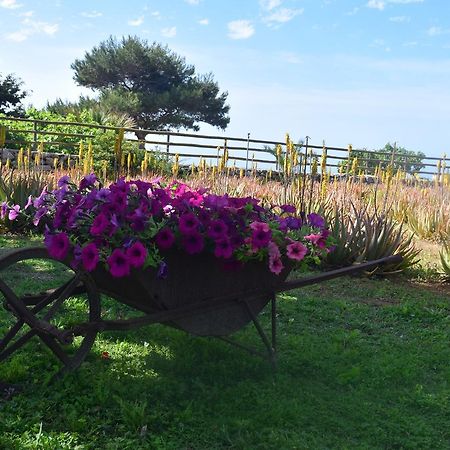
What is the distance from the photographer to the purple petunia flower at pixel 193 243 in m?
2.93

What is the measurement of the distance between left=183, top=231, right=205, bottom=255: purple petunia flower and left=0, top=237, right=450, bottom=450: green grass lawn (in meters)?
0.74

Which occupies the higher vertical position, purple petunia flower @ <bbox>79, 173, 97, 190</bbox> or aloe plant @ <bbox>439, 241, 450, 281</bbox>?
purple petunia flower @ <bbox>79, 173, 97, 190</bbox>

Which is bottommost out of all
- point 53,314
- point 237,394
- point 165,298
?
point 237,394

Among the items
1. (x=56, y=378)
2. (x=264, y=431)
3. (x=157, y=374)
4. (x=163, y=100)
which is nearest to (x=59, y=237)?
(x=56, y=378)

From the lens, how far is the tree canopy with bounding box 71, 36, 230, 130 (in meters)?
32.3

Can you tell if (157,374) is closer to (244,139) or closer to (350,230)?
(350,230)

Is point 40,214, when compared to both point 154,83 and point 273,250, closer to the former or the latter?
point 273,250

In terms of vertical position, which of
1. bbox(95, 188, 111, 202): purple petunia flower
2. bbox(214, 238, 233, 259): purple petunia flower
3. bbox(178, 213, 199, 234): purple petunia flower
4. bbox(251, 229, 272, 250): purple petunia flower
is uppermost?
bbox(95, 188, 111, 202): purple petunia flower

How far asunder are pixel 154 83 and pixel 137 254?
1270 inches

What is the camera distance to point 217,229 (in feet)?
10.1

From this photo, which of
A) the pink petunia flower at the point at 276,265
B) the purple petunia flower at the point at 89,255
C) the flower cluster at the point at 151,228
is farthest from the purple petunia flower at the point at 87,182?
the pink petunia flower at the point at 276,265

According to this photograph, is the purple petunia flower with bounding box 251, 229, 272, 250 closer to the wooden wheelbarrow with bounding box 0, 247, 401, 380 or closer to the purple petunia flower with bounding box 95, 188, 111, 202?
the wooden wheelbarrow with bounding box 0, 247, 401, 380

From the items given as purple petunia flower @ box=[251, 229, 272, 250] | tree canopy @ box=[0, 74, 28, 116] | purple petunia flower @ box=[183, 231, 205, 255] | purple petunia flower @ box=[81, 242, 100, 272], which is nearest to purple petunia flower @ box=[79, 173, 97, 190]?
purple petunia flower @ box=[81, 242, 100, 272]

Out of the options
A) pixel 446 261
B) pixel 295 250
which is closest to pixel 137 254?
pixel 295 250
